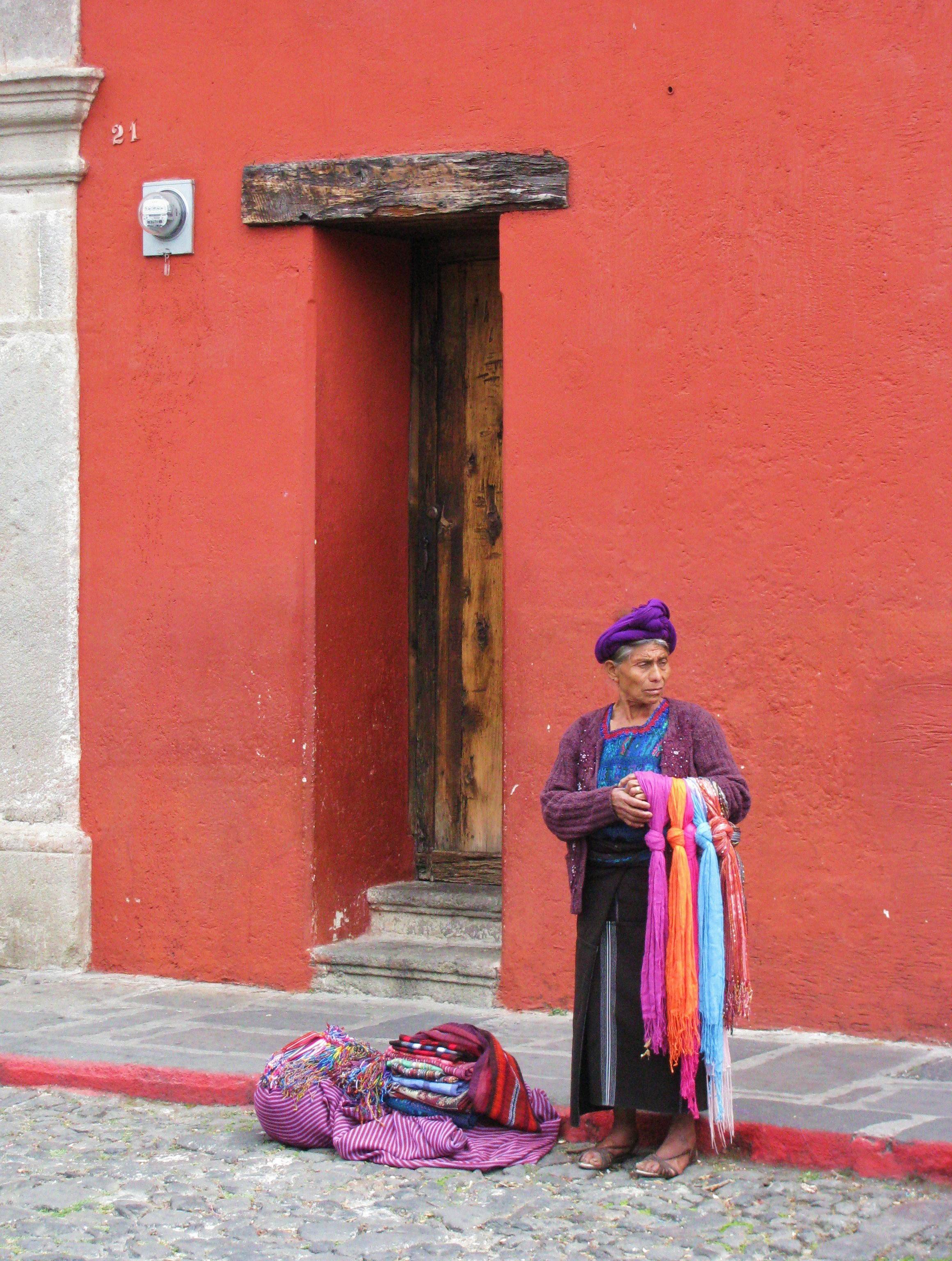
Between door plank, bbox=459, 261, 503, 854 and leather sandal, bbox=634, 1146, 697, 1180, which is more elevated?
door plank, bbox=459, 261, 503, 854

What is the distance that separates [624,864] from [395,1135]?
1.06 m

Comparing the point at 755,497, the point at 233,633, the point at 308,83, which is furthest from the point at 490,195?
the point at 233,633

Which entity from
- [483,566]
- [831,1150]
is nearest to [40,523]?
[483,566]

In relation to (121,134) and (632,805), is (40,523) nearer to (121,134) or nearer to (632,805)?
(121,134)

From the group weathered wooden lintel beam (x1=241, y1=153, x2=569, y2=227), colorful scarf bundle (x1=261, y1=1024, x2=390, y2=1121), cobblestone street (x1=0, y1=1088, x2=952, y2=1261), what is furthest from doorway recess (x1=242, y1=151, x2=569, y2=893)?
cobblestone street (x1=0, y1=1088, x2=952, y2=1261)

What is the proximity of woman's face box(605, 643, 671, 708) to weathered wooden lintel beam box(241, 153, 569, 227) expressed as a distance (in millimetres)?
2493

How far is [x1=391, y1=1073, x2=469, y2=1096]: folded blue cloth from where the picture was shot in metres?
5.15

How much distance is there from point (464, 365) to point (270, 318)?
0.96 meters

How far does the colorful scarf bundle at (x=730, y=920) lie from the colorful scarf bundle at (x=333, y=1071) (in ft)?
3.81

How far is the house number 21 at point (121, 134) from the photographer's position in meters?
7.41

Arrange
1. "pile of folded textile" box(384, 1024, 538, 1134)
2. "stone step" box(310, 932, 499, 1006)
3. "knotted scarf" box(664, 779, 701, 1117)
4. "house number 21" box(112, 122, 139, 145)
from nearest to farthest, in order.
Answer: "knotted scarf" box(664, 779, 701, 1117) < "pile of folded textile" box(384, 1024, 538, 1134) < "stone step" box(310, 932, 499, 1006) < "house number 21" box(112, 122, 139, 145)

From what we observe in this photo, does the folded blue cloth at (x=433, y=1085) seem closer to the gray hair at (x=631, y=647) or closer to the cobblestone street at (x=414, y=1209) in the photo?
the cobblestone street at (x=414, y=1209)

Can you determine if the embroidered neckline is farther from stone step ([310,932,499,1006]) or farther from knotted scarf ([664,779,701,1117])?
stone step ([310,932,499,1006])

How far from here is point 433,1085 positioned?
518 centimetres
